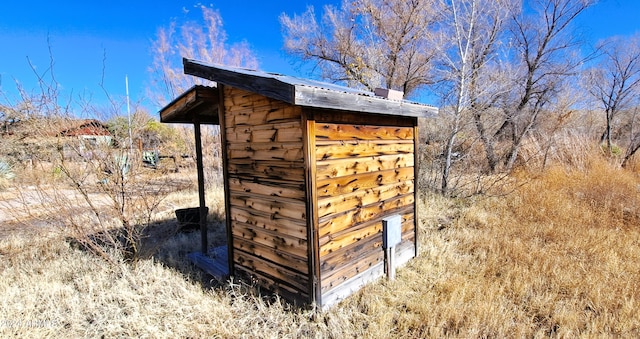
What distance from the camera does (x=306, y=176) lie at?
2504 millimetres

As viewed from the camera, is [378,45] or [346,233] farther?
[378,45]

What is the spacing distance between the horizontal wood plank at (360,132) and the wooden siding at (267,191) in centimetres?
26

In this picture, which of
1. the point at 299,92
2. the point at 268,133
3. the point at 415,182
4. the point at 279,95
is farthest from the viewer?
the point at 415,182

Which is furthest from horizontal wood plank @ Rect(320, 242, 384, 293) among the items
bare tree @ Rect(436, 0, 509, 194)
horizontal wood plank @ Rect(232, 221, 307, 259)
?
bare tree @ Rect(436, 0, 509, 194)

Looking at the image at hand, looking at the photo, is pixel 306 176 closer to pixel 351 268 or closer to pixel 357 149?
pixel 357 149

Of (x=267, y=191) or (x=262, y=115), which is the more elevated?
(x=262, y=115)

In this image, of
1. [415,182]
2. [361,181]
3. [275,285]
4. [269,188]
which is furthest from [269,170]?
[415,182]

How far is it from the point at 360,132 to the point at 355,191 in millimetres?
630

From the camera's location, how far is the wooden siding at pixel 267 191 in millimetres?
2643

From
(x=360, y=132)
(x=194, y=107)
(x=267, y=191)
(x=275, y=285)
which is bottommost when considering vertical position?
(x=275, y=285)

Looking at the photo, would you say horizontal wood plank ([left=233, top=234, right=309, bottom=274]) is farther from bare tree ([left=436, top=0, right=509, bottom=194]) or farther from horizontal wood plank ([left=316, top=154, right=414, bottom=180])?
bare tree ([left=436, top=0, right=509, bottom=194])

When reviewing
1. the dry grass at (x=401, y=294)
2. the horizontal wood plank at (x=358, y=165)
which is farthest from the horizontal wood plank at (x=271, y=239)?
the horizontal wood plank at (x=358, y=165)

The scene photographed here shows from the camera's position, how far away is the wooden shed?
255 cm

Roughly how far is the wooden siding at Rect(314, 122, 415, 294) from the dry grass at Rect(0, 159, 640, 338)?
38 cm
